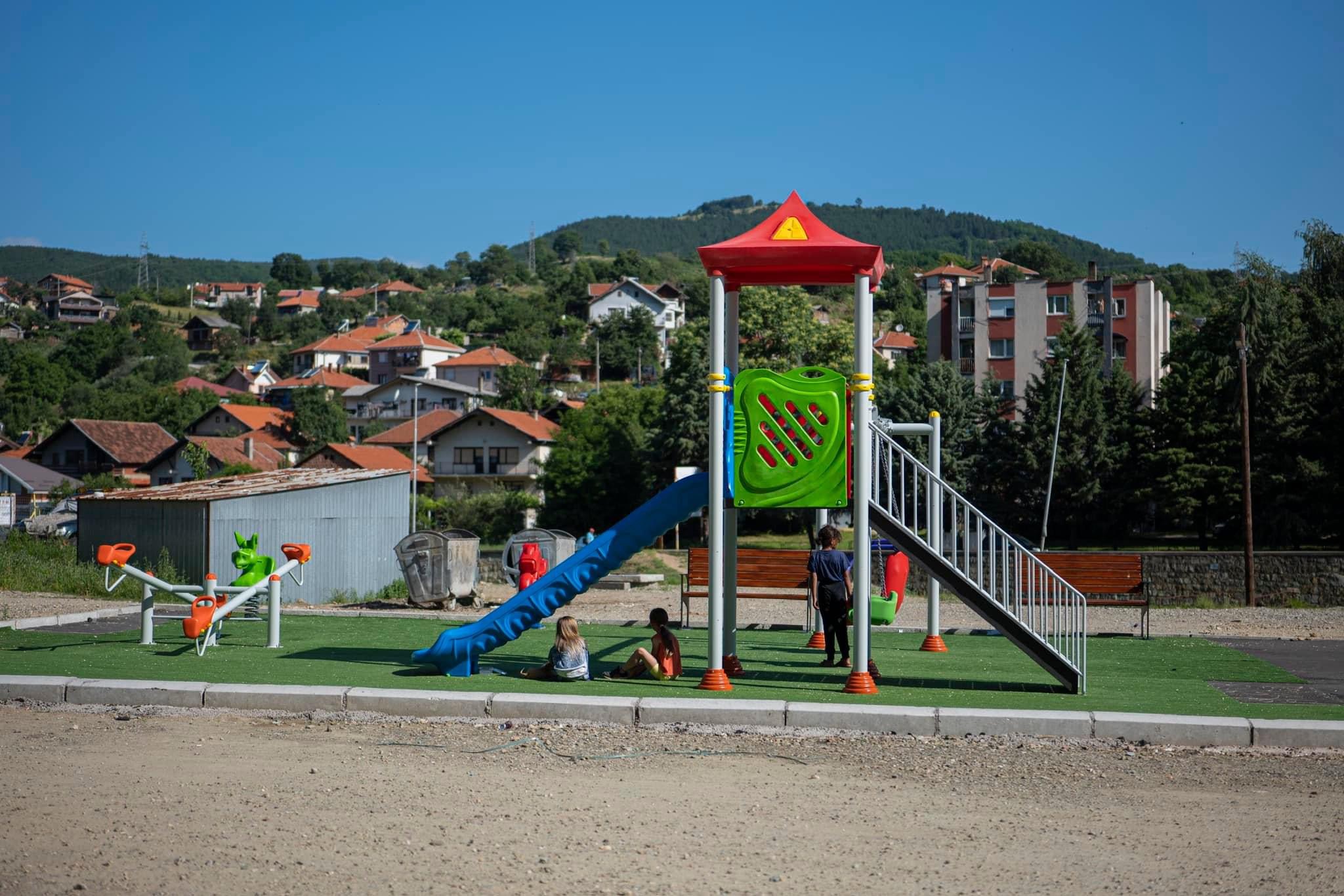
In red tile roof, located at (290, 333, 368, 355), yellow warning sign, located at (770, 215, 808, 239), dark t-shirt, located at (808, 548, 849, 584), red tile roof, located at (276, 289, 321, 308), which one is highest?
red tile roof, located at (276, 289, 321, 308)

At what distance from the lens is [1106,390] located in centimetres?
5469

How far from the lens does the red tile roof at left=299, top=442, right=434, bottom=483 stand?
69.8 meters

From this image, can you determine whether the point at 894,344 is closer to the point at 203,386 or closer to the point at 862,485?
the point at 203,386

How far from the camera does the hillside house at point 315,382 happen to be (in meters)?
112

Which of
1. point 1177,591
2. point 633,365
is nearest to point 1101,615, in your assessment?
point 1177,591

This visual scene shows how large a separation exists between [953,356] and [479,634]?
62.7 meters

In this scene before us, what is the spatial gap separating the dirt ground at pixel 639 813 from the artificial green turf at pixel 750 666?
4.22 feet

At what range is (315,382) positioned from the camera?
109188mm

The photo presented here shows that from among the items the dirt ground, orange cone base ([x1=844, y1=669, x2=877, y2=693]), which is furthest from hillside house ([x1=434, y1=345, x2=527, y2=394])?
the dirt ground

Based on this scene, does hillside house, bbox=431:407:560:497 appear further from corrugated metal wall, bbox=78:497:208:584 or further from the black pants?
the black pants

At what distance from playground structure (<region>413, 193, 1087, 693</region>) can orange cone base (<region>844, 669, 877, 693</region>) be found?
12 mm

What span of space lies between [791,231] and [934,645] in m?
6.32

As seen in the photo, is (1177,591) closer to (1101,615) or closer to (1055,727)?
(1101,615)

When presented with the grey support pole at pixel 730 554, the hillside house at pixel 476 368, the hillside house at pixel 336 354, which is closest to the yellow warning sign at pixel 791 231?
the grey support pole at pixel 730 554
